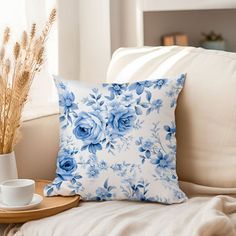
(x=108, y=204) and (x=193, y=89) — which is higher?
(x=193, y=89)

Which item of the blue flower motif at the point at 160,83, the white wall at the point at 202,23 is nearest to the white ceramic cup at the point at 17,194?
the blue flower motif at the point at 160,83

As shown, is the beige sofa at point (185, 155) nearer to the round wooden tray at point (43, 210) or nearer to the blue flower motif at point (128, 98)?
the round wooden tray at point (43, 210)

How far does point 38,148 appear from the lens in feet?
6.04

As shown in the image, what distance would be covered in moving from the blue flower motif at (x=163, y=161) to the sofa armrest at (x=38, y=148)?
0.37 metres

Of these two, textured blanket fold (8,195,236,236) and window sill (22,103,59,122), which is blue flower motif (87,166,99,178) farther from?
window sill (22,103,59,122)

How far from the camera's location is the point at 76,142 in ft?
5.67

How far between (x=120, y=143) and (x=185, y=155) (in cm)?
22

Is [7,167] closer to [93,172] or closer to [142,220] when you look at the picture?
[93,172]

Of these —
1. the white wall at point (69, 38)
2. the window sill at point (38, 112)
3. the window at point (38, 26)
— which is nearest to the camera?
the window sill at point (38, 112)

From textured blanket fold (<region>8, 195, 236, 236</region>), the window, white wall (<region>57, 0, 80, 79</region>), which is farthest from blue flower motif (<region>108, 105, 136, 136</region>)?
white wall (<region>57, 0, 80, 79</region>)

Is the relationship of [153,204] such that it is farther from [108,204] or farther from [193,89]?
[193,89]

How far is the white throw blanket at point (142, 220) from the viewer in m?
1.38

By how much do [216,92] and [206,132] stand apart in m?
0.12

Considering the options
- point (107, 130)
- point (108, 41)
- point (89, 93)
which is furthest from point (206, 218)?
point (108, 41)
